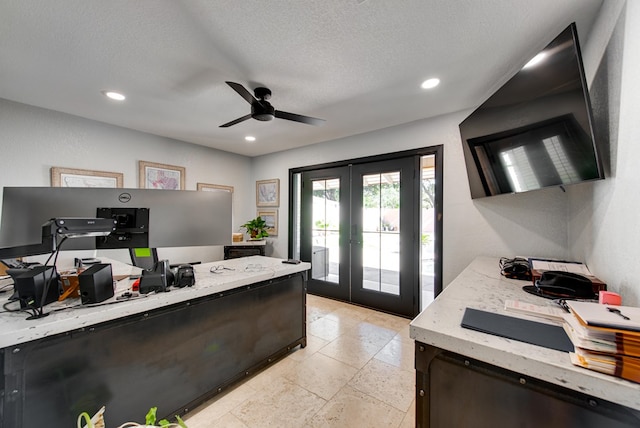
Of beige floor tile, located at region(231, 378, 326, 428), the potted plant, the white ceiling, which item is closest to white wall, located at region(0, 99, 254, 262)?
the white ceiling

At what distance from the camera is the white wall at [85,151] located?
2.58m

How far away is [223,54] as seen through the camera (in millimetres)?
1846

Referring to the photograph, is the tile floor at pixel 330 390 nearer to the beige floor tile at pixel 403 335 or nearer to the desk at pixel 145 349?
the beige floor tile at pixel 403 335

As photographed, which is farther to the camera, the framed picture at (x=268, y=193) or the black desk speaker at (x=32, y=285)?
the framed picture at (x=268, y=193)

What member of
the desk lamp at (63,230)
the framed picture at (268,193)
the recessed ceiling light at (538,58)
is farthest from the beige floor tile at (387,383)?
the framed picture at (268,193)

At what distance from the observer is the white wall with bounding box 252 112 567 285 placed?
234 cm

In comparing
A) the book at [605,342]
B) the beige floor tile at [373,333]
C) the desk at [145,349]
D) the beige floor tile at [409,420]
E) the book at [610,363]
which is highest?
the book at [605,342]

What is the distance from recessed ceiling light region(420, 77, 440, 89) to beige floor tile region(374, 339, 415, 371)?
261 cm

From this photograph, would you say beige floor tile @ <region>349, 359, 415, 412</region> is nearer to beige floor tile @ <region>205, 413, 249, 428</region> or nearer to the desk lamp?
beige floor tile @ <region>205, 413, 249, 428</region>

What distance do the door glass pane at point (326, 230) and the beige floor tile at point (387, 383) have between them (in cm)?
180

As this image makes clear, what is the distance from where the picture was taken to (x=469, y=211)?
2783 mm

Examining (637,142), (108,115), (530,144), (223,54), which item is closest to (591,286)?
(637,142)

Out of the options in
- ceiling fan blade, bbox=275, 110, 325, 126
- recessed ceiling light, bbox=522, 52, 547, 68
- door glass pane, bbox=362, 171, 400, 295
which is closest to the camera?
recessed ceiling light, bbox=522, 52, 547, 68

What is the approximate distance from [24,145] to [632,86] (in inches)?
193
